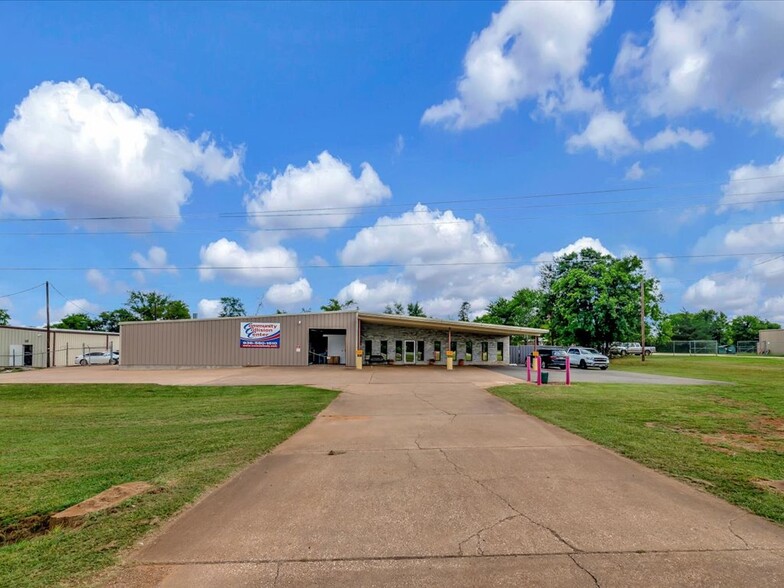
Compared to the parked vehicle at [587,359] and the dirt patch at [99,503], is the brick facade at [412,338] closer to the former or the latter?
the parked vehicle at [587,359]

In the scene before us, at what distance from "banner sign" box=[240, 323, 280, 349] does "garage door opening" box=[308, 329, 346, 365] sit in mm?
2566

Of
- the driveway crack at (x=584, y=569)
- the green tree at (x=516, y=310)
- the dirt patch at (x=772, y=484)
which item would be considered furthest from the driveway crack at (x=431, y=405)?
the green tree at (x=516, y=310)

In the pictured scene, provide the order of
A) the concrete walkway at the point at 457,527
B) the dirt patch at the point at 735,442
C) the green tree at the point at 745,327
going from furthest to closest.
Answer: the green tree at the point at 745,327 → the dirt patch at the point at 735,442 → the concrete walkway at the point at 457,527

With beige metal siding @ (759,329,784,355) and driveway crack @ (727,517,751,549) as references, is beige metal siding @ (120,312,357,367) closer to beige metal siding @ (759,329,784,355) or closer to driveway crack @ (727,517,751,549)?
driveway crack @ (727,517,751,549)

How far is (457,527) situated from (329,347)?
102 ft

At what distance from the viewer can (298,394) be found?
1543cm

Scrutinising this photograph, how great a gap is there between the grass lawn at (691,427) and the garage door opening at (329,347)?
18900 mm

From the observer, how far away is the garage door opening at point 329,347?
109 feet

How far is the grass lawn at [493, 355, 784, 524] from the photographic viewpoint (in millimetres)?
5711

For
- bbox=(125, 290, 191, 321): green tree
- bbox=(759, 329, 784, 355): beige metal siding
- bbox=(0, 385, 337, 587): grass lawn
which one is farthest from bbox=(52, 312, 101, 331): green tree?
bbox=(759, 329, 784, 355): beige metal siding

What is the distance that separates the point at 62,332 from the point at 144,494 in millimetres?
46494

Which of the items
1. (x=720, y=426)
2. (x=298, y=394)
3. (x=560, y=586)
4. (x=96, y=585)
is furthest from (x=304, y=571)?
(x=298, y=394)

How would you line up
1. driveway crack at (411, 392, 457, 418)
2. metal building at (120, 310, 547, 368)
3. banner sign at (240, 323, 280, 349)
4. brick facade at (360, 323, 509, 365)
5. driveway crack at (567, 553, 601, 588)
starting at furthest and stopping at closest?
brick facade at (360, 323, 509, 365) < banner sign at (240, 323, 280, 349) < metal building at (120, 310, 547, 368) < driveway crack at (411, 392, 457, 418) < driveway crack at (567, 553, 601, 588)

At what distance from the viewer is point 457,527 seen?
4.18 m
